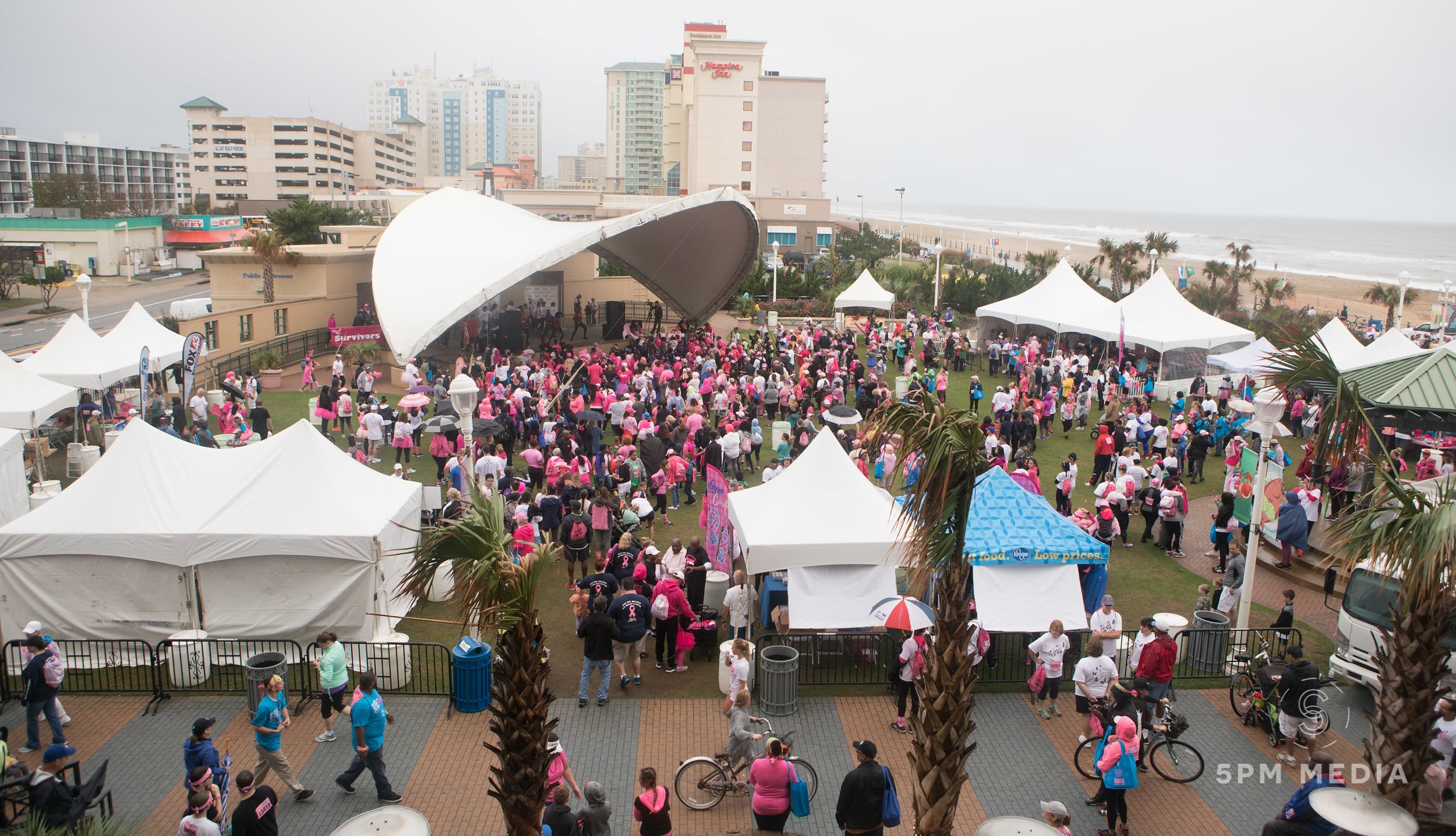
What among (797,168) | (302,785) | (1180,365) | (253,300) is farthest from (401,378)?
(797,168)

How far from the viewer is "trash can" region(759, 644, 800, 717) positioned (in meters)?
10.1

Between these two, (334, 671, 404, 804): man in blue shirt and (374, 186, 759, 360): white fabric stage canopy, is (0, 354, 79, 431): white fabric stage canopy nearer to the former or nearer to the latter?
(374, 186, 759, 360): white fabric stage canopy

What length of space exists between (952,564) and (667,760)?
4.46 meters

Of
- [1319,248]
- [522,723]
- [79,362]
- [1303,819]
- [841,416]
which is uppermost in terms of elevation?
[1319,248]

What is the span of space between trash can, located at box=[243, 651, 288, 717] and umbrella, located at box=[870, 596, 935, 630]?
613 cm

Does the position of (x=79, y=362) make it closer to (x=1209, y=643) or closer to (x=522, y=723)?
(x=522, y=723)

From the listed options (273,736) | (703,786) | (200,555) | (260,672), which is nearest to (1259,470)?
(703,786)

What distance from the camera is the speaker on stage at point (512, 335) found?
110ft

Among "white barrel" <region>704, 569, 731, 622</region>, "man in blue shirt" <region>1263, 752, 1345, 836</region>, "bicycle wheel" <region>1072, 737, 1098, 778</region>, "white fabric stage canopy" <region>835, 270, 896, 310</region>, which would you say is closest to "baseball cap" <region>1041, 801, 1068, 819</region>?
"man in blue shirt" <region>1263, 752, 1345, 836</region>

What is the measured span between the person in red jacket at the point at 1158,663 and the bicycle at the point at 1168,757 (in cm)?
44

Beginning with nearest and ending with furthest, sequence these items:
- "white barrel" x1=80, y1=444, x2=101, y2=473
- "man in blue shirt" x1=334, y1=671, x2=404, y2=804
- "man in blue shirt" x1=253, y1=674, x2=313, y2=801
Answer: "man in blue shirt" x1=253, y1=674, x2=313, y2=801 < "man in blue shirt" x1=334, y1=671, x2=404, y2=804 < "white barrel" x1=80, y1=444, x2=101, y2=473

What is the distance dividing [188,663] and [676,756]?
5.68m

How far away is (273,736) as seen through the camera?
8008 mm

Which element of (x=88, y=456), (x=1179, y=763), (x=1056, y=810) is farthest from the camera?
(x=88, y=456)
